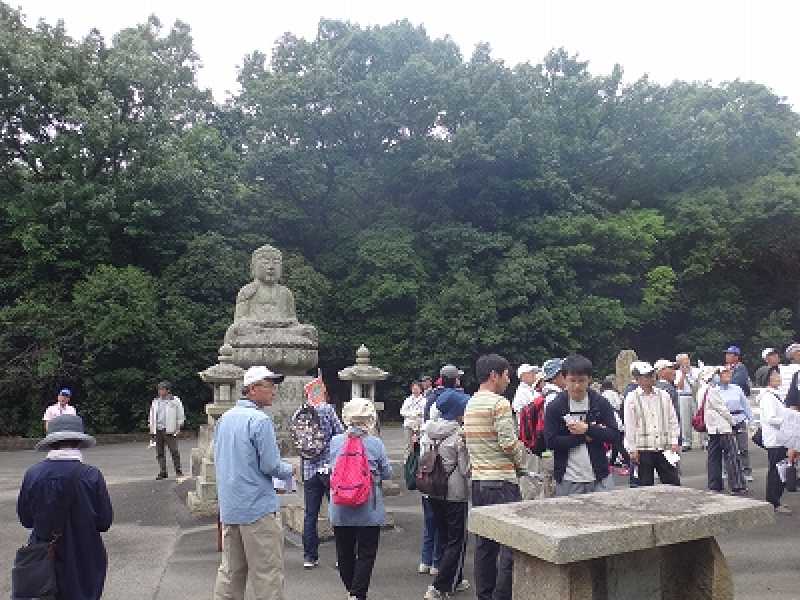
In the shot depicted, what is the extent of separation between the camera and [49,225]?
20141 millimetres

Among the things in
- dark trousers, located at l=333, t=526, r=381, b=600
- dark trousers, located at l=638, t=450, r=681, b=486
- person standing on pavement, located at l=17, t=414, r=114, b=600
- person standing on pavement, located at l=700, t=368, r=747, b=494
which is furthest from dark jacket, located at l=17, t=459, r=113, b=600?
person standing on pavement, located at l=700, t=368, r=747, b=494

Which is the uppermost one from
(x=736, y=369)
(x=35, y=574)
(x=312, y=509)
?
(x=736, y=369)

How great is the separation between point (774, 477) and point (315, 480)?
5183 millimetres

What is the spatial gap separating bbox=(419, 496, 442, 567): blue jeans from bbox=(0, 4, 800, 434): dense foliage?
48.9 feet

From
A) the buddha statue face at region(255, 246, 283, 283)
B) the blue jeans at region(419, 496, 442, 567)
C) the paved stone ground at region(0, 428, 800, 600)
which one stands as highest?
the buddha statue face at region(255, 246, 283, 283)

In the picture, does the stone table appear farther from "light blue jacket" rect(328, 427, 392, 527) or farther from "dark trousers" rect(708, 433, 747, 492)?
"dark trousers" rect(708, 433, 747, 492)

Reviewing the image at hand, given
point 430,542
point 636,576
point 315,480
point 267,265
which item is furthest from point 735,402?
point 267,265

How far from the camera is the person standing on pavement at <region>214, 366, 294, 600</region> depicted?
432 centimetres

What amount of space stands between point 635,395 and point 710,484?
8.61ft

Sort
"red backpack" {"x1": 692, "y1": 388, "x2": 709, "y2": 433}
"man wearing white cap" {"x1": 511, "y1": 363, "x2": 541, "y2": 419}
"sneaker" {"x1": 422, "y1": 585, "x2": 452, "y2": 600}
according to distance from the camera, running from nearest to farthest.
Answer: "sneaker" {"x1": 422, "y1": 585, "x2": 452, "y2": 600} → "red backpack" {"x1": 692, "y1": 388, "x2": 709, "y2": 433} → "man wearing white cap" {"x1": 511, "y1": 363, "x2": 541, "y2": 419}

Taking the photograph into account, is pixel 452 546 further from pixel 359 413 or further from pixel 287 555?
pixel 287 555

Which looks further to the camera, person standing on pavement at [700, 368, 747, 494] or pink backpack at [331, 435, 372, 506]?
person standing on pavement at [700, 368, 747, 494]

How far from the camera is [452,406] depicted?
5332mm

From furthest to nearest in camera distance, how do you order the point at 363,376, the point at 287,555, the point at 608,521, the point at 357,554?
the point at 363,376
the point at 287,555
the point at 357,554
the point at 608,521
